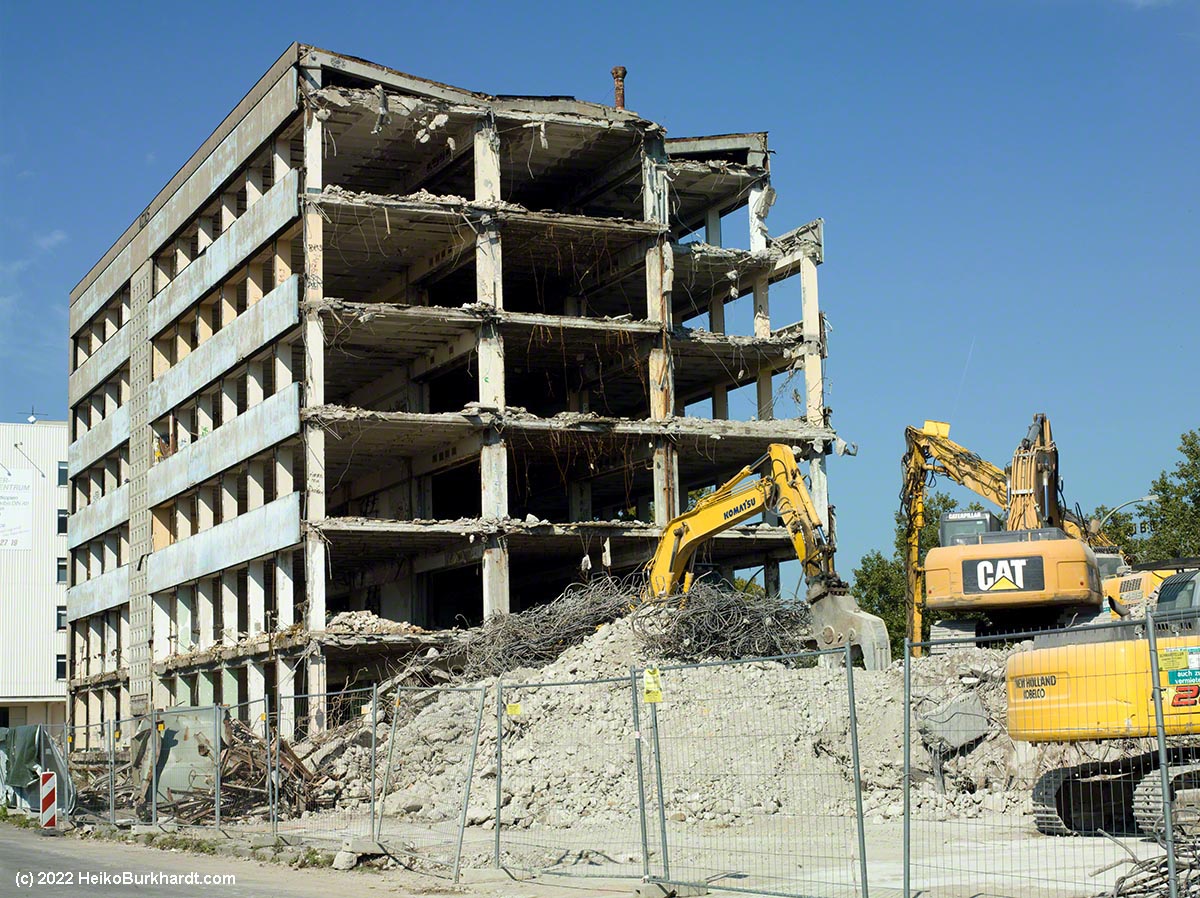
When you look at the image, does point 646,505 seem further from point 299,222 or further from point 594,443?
point 299,222

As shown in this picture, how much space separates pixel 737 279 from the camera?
4112cm

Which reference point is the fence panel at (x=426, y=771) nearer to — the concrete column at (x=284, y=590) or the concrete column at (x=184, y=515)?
the concrete column at (x=284, y=590)

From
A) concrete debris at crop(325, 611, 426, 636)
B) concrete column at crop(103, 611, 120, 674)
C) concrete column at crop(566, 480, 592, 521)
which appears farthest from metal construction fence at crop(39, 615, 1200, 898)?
concrete column at crop(103, 611, 120, 674)

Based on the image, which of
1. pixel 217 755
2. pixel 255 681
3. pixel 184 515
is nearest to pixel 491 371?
pixel 255 681

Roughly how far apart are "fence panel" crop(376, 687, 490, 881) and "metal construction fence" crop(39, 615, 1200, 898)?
2.0 inches

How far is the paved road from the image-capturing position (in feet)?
45.3

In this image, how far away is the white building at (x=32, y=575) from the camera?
6625cm

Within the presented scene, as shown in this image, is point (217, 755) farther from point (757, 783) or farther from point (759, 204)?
point (759, 204)

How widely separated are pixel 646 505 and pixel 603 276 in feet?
62.5

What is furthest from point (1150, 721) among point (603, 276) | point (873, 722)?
point (603, 276)

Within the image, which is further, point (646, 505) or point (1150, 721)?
point (646, 505)

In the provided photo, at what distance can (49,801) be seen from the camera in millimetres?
22891

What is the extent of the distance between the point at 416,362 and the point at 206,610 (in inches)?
393

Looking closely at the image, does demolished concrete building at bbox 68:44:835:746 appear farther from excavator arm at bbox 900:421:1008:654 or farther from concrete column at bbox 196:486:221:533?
excavator arm at bbox 900:421:1008:654
